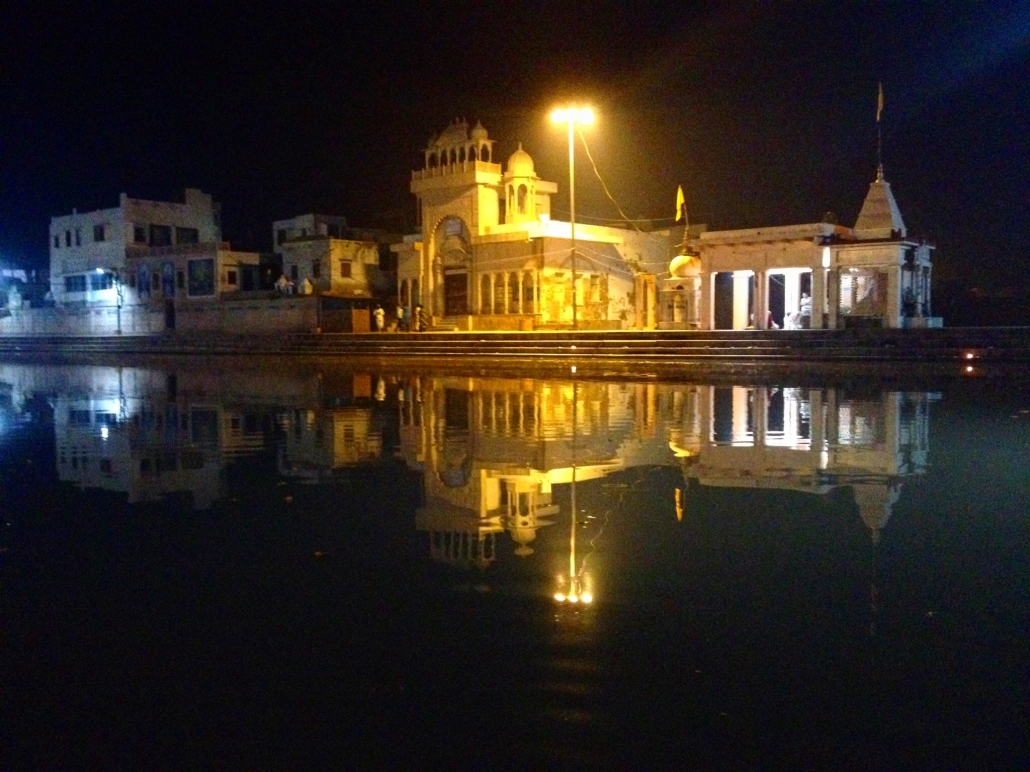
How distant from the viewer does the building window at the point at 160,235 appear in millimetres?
65688

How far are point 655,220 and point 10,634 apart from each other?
161 feet

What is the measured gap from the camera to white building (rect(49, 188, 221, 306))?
211ft

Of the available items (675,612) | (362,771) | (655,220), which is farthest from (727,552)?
(655,220)

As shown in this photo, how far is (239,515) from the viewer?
8305 mm

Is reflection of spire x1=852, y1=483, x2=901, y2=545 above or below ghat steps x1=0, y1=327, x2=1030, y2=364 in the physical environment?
below

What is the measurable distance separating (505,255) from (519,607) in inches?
1564

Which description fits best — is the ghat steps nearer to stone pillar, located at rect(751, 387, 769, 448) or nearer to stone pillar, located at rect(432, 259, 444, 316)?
stone pillar, located at rect(751, 387, 769, 448)

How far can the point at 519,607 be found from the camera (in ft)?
18.1

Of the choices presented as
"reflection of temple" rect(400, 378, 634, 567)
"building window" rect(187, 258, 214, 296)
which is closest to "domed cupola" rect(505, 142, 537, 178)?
"building window" rect(187, 258, 214, 296)

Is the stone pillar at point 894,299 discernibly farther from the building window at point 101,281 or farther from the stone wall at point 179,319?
the building window at point 101,281

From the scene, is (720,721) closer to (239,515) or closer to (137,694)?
(137,694)

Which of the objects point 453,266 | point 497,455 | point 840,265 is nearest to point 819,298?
point 840,265

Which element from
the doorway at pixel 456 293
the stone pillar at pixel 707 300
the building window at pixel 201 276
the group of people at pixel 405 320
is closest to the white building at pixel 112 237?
the building window at pixel 201 276

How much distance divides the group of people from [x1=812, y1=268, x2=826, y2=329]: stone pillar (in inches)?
786
